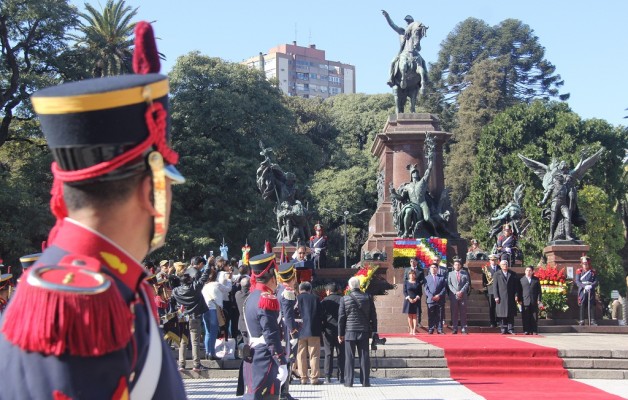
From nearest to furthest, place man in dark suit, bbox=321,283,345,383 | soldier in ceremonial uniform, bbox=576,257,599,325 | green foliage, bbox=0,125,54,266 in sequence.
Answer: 1. man in dark suit, bbox=321,283,345,383
2. soldier in ceremonial uniform, bbox=576,257,599,325
3. green foliage, bbox=0,125,54,266

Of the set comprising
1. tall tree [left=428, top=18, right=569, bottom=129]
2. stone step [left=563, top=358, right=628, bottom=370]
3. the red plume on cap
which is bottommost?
stone step [left=563, top=358, right=628, bottom=370]

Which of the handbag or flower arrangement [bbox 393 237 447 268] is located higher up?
flower arrangement [bbox 393 237 447 268]

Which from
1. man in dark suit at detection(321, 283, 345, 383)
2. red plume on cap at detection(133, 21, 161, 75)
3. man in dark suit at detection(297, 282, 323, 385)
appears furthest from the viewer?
man in dark suit at detection(321, 283, 345, 383)

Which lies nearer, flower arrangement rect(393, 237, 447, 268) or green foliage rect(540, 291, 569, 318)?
green foliage rect(540, 291, 569, 318)

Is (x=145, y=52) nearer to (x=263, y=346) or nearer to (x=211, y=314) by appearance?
(x=263, y=346)

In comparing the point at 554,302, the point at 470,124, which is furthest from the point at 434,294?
the point at 470,124

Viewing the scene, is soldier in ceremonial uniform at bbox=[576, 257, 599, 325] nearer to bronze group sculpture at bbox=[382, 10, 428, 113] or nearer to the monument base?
the monument base

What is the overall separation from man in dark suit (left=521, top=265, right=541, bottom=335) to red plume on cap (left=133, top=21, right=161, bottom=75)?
21.3 m

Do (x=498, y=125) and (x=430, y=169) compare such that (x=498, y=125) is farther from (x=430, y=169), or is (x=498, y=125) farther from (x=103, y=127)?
(x=103, y=127)

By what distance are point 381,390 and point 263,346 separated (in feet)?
19.3

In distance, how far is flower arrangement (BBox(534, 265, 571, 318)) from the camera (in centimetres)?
2655

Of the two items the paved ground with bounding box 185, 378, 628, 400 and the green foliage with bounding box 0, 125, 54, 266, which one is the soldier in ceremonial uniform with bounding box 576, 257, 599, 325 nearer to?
the paved ground with bounding box 185, 378, 628, 400

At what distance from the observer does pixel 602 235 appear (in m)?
57.6

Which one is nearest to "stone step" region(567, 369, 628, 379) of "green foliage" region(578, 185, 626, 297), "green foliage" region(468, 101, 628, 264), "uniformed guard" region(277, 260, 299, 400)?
"uniformed guard" region(277, 260, 299, 400)
